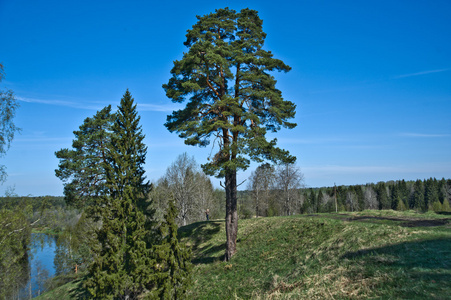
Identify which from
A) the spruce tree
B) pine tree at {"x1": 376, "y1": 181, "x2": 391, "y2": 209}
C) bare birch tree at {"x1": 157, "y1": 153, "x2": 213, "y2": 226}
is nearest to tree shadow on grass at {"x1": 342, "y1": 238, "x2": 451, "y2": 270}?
bare birch tree at {"x1": 157, "y1": 153, "x2": 213, "y2": 226}

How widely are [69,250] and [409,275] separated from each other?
50.7 meters

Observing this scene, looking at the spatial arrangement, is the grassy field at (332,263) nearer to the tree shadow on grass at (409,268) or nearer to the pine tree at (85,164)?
the tree shadow on grass at (409,268)

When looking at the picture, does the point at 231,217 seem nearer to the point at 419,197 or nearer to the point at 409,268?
the point at 409,268

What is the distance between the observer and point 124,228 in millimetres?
15883

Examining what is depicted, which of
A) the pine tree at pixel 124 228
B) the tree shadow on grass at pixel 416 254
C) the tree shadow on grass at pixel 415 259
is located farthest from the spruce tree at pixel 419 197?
the pine tree at pixel 124 228

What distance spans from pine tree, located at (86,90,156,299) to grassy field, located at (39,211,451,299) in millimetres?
3516

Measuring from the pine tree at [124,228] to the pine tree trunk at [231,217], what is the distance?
186 inches

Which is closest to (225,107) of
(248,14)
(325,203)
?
(248,14)

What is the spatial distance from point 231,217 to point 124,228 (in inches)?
255

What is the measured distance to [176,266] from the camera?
1216 cm

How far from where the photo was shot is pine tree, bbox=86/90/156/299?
45.6ft

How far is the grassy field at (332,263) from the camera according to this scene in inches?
285

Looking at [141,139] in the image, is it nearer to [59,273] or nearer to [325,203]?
[59,273]

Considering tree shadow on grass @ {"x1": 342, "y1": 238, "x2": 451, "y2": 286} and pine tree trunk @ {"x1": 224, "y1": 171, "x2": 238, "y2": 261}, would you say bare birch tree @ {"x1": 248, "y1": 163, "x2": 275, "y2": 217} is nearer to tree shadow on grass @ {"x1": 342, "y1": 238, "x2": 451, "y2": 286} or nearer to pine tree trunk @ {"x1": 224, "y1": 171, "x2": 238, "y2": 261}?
pine tree trunk @ {"x1": 224, "y1": 171, "x2": 238, "y2": 261}
